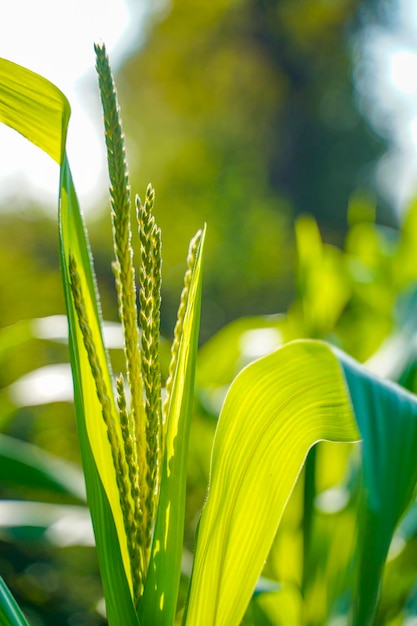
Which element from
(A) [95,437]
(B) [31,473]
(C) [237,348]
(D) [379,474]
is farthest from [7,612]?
(C) [237,348]

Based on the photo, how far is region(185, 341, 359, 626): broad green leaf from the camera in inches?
14.1

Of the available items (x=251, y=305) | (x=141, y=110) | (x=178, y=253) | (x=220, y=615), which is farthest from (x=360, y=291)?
(x=141, y=110)

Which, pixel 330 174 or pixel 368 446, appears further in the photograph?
pixel 330 174

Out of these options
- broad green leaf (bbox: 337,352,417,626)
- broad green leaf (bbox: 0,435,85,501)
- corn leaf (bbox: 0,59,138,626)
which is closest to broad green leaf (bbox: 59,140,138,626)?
corn leaf (bbox: 0,59,138,626)

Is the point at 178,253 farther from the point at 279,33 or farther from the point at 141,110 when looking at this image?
the point at 279,33

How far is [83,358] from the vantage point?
0.39 meters

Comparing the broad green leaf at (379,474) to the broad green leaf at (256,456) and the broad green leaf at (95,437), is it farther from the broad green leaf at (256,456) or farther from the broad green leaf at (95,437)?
the broad green leaf at (95,437)

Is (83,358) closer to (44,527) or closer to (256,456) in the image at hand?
(256,456)

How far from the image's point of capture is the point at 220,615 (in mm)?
397

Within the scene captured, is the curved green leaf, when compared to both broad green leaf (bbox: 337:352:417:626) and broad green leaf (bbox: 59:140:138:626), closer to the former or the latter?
broad green leaf (bbox: 59:140:138:626)

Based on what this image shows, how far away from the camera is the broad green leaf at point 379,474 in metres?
0.34

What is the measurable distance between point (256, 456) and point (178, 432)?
0.05 m

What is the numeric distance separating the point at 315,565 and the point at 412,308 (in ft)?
1.06

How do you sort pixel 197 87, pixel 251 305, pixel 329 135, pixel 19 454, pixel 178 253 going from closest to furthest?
pixel 19 454, pixel 178 253, pixel 251 305, pixel 197 87, pixel 329 135
